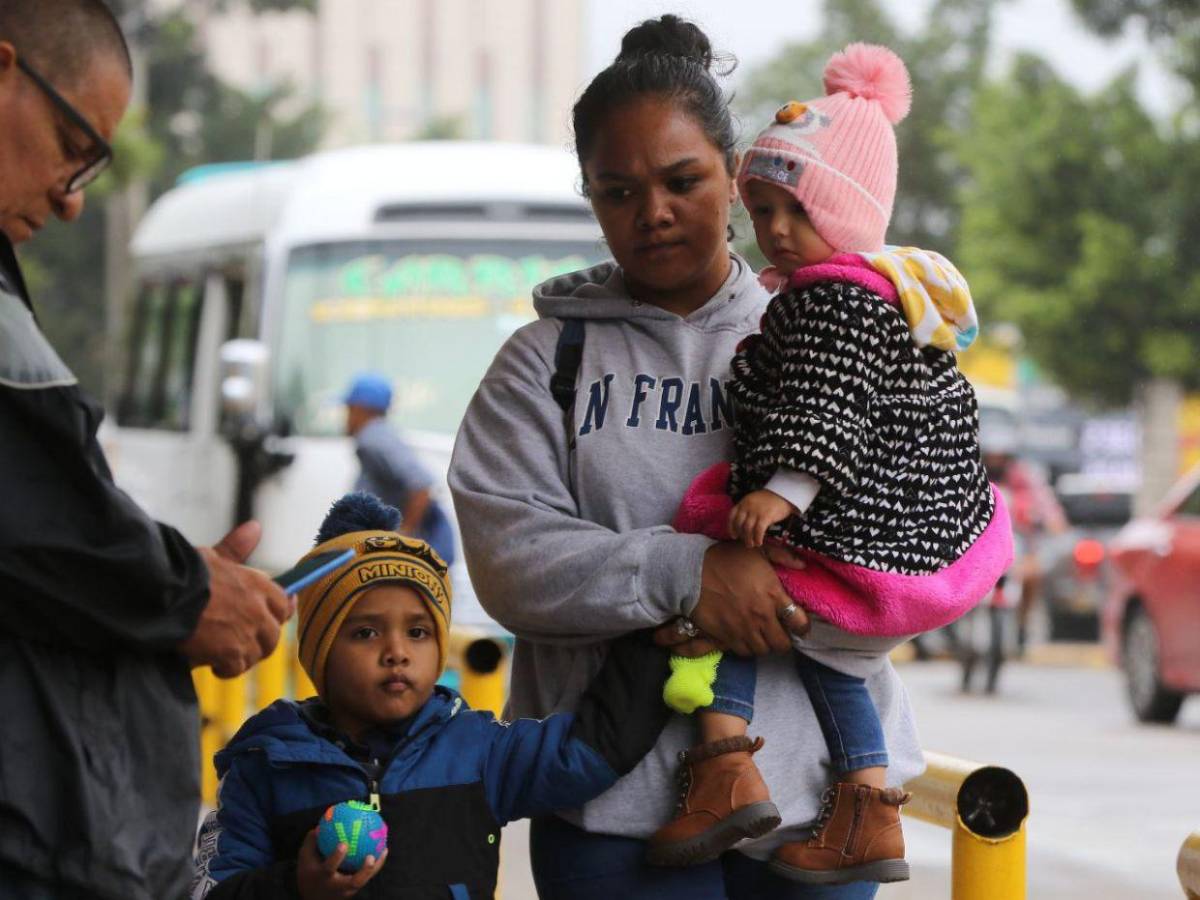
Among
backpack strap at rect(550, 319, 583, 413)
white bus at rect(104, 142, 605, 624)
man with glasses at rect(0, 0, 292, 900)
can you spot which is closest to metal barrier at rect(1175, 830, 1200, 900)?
backpack strap at rect(550, 319, 583, 413)

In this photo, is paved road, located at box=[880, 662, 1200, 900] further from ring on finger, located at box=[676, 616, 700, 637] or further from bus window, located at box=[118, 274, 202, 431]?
bus window, located at box=[118, 274, 202, 431]

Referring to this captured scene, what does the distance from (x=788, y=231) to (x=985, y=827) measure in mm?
1106

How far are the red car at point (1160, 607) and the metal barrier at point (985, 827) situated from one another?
9.61m

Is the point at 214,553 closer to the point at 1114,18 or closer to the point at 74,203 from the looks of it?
the point at 74,203

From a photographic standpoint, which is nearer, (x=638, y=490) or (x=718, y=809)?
(x=718, y=809)

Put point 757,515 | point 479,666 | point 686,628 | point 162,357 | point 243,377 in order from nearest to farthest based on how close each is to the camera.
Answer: point 757,515 < point 686,628 < point 479,666 < point 243,377 < point 162,357

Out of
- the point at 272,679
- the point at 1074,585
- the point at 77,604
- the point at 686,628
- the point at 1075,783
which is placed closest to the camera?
the point at 77,604

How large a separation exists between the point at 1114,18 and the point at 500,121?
4874cm

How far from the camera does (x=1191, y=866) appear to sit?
2.99m

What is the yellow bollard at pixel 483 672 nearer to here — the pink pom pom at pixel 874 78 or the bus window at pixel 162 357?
the pink pom pom at pixel 874 78

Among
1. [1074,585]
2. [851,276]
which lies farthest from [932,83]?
[851,276]

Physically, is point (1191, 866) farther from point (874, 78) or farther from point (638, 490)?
point (874, 78)

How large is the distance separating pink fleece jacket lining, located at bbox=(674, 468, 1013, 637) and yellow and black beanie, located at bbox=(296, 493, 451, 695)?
498 millimetres

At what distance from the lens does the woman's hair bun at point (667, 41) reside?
333cm
